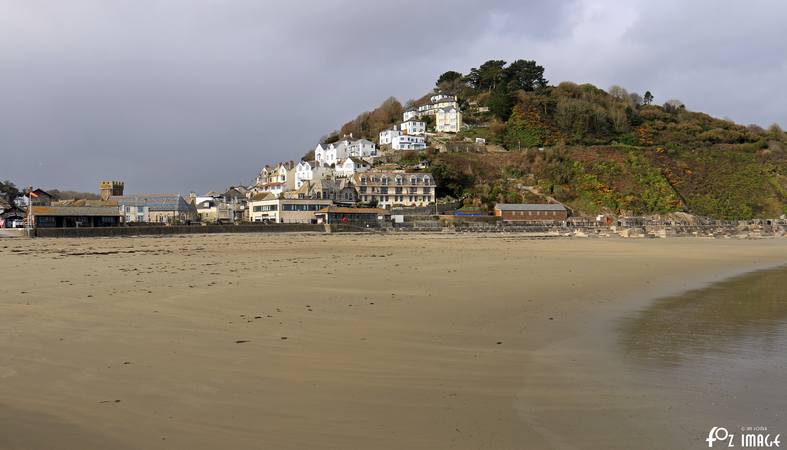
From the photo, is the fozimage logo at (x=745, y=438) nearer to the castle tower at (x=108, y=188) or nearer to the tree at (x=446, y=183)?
the tree at (x=446, y=183)

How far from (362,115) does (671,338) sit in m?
126

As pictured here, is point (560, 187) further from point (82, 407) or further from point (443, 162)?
point (82, 407)

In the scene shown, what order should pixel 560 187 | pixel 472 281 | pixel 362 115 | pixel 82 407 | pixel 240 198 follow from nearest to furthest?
pixel 82 407, pixel 472 281, pixel 560 187, pixel 240 198, pixel 362 115

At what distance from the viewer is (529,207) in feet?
225

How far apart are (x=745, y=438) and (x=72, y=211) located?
58.7 meters

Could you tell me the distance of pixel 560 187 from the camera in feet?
262

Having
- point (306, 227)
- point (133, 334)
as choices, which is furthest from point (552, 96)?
point (133, 334)

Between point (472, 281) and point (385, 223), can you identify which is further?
point (385, 223)

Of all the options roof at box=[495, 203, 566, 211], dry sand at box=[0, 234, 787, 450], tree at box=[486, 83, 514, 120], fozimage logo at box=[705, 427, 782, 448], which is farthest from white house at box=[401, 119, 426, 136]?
→ fozimage logo at box=[705, 427, 782, 448]

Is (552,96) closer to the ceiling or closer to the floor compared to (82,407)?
closer to the ceiling

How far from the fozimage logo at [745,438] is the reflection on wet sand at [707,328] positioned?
188 cm

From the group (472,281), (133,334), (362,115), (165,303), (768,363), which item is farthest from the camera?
(362,115)

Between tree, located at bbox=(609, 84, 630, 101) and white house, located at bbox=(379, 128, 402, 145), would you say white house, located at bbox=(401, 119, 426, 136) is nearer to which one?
white house, located at bbox=(379, 128, 402, 145)

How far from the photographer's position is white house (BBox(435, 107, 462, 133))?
352ft
